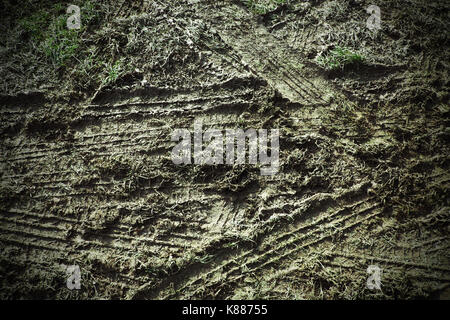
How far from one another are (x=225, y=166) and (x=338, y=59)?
1.43 metres

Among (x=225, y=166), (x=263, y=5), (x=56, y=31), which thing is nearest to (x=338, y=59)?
(x=263, y=5)

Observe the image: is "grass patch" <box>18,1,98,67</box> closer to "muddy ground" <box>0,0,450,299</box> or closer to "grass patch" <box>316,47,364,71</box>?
"muddy ground" <box>0,0,450,299</box>

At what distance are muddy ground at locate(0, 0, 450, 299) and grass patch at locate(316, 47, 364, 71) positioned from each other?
2cm

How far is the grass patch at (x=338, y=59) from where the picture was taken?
2.56m

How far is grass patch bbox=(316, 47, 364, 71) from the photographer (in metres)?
2.56

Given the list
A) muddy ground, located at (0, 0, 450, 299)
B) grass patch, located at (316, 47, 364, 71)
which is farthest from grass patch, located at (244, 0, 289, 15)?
grass patch, located at (316, 47, 364, 71)

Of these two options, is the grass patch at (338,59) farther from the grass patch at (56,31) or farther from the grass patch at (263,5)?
the grass patch at (56,31)

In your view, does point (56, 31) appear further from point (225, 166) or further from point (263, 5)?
point (225, 166)

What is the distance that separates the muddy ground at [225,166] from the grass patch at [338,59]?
20 mm

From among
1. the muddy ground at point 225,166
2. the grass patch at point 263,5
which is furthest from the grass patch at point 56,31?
the grass patch at point 263,5

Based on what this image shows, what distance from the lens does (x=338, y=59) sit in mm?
2576
